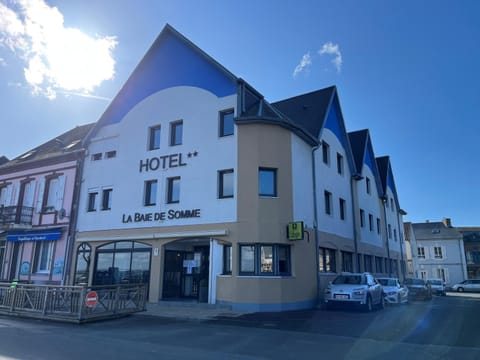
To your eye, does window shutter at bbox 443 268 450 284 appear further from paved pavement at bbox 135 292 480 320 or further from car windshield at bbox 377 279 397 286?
paved pavement at bbox 135 292 480 320

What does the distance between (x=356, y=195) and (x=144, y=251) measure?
15.2 m

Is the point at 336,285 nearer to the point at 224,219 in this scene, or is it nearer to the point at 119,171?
the point at 224,219

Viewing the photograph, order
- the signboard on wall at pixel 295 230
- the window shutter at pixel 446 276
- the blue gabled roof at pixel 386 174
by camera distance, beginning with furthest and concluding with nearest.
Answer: the window shutter at pixel 446 276, the blue gabled roof at pixel 386 174, the signboard on wall at pixel 295 230

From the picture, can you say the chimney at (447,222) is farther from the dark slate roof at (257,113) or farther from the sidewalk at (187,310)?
the sidewalk at (187,310)

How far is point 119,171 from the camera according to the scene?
20406mm

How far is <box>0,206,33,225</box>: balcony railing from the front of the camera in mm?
22359

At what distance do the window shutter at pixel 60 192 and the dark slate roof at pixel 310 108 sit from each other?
1429cm

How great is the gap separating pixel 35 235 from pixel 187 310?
12.3 m

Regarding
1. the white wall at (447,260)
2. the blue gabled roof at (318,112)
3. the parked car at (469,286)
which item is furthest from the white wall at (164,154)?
the white wall at (447,260)

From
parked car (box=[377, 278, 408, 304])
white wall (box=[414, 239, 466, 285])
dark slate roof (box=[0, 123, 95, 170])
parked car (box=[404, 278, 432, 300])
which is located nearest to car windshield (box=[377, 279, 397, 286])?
parked car (box=[377, 278, 408, 304])

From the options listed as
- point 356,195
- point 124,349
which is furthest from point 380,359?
point 356,195

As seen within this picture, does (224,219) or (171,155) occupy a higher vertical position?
(171,155)

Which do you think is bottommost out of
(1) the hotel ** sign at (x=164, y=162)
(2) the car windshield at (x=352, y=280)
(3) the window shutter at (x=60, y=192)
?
(2) the car windshield at (x=352, y=280)

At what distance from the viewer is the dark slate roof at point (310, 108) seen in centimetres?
2064
